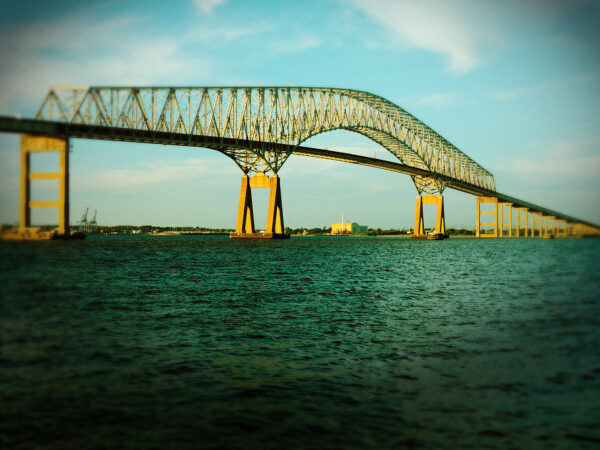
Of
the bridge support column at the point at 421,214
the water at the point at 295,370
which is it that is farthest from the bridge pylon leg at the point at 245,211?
the water at the point at 295,370

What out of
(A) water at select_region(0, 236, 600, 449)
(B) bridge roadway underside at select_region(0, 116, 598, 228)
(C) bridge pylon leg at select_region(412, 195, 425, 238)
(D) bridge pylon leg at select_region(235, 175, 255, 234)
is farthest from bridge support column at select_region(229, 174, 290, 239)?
(A) water at select_region(0, 236, 600, 449)

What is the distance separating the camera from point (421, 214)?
5404 inches

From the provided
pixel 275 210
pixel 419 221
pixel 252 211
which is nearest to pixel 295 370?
pixel 275 210

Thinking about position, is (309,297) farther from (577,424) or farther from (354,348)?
(577,424)

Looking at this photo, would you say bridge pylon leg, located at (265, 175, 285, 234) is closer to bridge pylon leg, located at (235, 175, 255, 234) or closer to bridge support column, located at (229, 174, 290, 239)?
bridge support column, located at (229, 174, 290, 239)

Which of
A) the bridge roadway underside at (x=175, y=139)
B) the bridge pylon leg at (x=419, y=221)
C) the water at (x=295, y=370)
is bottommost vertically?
the water at (x=295, y=370)

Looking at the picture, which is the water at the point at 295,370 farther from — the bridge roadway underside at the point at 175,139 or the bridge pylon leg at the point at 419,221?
the bridge pylon leg at the point at 419,221

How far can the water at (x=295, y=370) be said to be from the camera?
24.3 feet

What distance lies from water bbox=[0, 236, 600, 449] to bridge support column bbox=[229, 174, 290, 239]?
67635 millimetres

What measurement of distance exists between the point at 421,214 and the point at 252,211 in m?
60.6

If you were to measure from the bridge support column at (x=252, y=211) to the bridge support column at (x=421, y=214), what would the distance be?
55.1m

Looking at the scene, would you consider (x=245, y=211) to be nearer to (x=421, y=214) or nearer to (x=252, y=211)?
(x=252, y=211)

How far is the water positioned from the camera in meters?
7.41

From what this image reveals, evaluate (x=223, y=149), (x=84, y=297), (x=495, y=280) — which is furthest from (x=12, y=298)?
(x=223, y=149)
